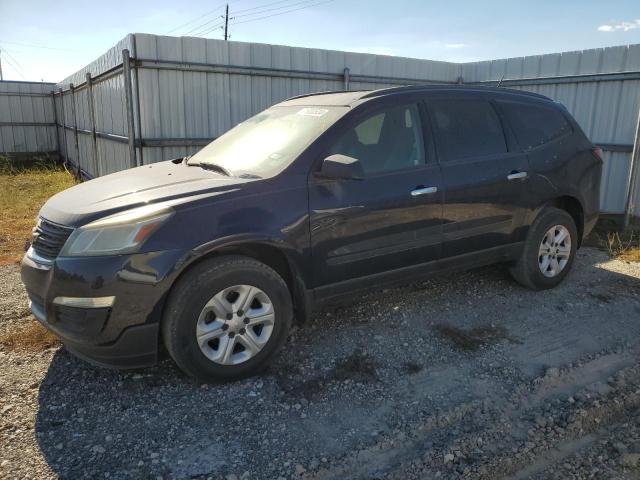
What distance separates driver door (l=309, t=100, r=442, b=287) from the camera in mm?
3641

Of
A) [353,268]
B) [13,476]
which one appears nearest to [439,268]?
[353,268]

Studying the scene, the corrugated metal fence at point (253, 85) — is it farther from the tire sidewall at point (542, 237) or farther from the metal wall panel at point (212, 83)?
the tire sidewall at point (542, 237)

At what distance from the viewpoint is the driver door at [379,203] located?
3.64m

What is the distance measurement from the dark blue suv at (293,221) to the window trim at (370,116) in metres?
0.01

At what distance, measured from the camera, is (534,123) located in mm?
4887

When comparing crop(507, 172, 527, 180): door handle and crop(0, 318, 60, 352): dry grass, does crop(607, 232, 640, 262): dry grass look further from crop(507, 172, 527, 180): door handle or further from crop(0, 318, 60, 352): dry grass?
crop(0, 318, 60, 352): dry grass

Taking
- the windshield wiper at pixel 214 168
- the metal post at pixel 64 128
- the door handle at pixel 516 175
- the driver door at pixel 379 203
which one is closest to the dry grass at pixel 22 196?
the metal post at pixel 64 128

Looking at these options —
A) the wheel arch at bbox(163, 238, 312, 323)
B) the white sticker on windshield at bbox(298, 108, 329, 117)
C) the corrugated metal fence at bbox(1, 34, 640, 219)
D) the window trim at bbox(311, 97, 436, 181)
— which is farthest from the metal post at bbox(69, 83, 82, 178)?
the wheel arch at bbox(163, 238, 312, 323)

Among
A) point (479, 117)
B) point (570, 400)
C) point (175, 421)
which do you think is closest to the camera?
point (175, 421)

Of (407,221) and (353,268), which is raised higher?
(407,221)

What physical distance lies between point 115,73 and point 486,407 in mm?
7409

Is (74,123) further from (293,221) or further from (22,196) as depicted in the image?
(293,221)

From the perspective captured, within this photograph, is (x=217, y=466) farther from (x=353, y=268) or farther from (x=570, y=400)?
(x=570, y=400)

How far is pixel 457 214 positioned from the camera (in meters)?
4.23
